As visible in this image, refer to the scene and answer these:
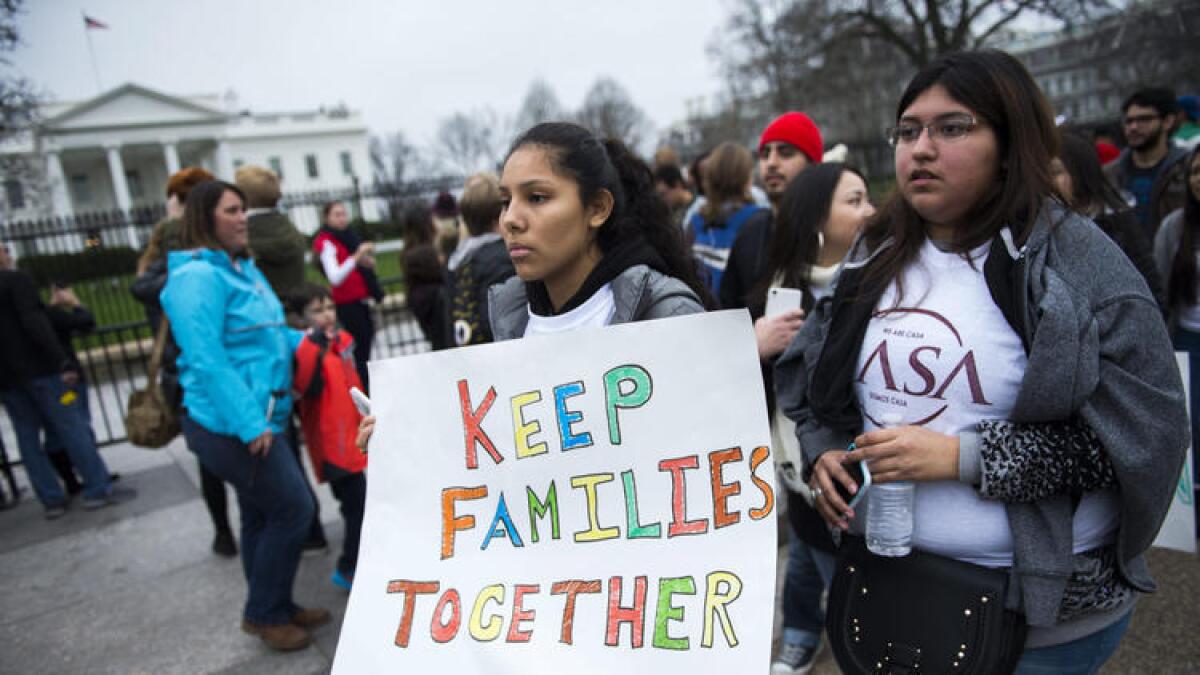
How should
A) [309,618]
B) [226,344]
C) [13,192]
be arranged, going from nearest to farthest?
[226,344]
[309,618]
[13,192]

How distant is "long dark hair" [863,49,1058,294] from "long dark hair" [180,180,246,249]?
116 inches

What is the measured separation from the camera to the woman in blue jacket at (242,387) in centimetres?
309

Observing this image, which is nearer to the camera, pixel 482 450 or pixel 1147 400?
pixel 1147 400

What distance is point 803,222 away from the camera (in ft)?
8.62

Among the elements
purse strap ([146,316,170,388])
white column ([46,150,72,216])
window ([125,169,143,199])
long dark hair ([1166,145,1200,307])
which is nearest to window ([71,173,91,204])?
window ([125,169,143,199])

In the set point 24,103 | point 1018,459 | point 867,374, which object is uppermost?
point 24,103

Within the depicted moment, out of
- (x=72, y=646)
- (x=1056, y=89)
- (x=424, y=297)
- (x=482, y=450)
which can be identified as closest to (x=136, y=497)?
(x=72, y=646)

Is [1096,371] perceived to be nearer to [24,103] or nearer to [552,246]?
[552,246]

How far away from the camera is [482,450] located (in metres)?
→ 1.69

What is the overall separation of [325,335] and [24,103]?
3241 mm

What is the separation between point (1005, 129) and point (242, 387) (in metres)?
2.96

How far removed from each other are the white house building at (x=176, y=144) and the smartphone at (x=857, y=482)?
48304 millimetres

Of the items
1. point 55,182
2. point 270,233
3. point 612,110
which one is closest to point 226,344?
point 270,233

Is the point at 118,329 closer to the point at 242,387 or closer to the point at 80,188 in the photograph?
the point at 242,387
